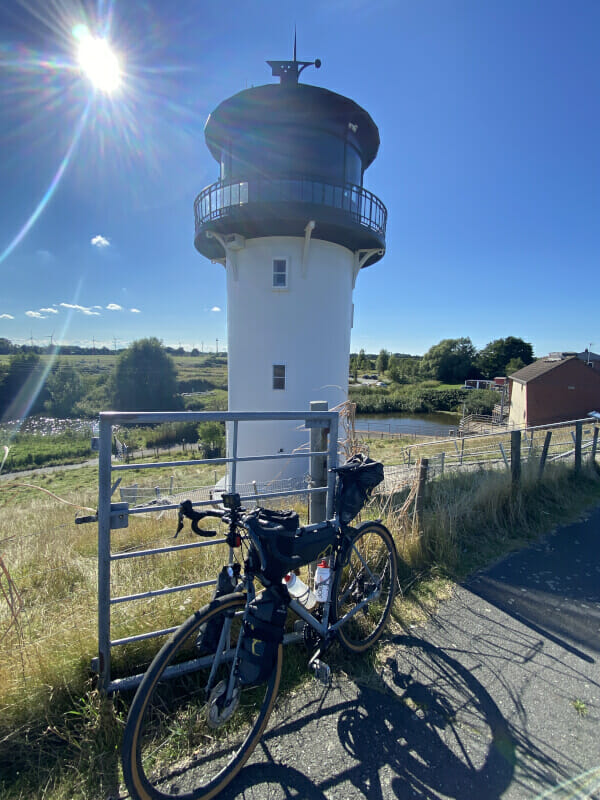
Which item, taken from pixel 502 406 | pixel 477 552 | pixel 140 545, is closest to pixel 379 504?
pixel 477 552

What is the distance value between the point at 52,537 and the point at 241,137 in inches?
427

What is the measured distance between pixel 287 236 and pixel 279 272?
41.9 inches

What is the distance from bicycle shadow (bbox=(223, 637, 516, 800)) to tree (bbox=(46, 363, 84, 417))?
77065 mm

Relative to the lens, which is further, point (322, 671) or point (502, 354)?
point (502, 354)

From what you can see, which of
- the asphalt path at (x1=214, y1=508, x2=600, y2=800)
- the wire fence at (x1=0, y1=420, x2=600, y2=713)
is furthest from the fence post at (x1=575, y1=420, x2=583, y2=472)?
the asphalt path at (x1=214, y1=508, x2=600, y2=800)

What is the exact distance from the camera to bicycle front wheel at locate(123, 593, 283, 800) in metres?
1.58

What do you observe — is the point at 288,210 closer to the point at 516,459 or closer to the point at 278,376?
the point at 278,376

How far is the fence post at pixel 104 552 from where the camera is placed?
199 centimetres

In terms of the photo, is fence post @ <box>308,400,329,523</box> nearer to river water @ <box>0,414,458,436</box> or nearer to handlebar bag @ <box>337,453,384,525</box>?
handlebar bag @ <box>337,453,384,525</box>

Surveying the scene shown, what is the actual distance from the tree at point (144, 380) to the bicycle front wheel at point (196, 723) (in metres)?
59.5

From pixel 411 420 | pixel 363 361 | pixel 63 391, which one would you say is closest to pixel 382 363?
pixel 363 361

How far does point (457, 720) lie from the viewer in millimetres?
2088

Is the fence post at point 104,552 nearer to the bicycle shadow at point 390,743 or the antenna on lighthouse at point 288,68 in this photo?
the bicycle shadow at point 390,743

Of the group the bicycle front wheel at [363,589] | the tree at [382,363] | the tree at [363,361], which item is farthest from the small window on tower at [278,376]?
the tree at [363,361]
